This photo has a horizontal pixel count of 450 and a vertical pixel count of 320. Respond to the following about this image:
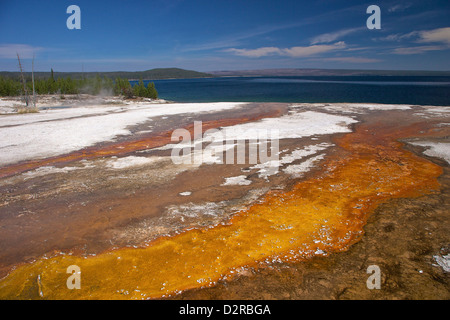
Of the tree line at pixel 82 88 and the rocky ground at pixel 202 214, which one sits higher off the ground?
the tree line at pixel 82 88

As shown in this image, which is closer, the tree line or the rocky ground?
the rocky ground

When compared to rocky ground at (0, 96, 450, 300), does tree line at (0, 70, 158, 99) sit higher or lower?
higher

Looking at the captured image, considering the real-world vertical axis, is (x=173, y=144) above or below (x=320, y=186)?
above

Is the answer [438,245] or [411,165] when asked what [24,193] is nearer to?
[438,245]

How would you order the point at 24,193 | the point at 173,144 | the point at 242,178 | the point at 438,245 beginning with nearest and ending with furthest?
the point at 438,245
the point at 24,193
the point at 242,178
the point at 173,144

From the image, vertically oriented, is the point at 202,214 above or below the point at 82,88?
below

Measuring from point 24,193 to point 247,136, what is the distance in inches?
385

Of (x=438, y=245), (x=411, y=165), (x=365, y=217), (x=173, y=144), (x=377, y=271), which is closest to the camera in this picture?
(x=377, y=271)

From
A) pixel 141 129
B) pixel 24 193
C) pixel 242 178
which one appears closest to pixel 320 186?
pixel 242 178

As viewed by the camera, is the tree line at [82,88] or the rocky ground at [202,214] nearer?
the rocky ground at [202,214]

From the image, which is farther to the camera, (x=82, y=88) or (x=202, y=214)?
(x=82, y=88)

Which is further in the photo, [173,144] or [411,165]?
[173,144]

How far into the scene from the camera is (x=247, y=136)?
14.0m
